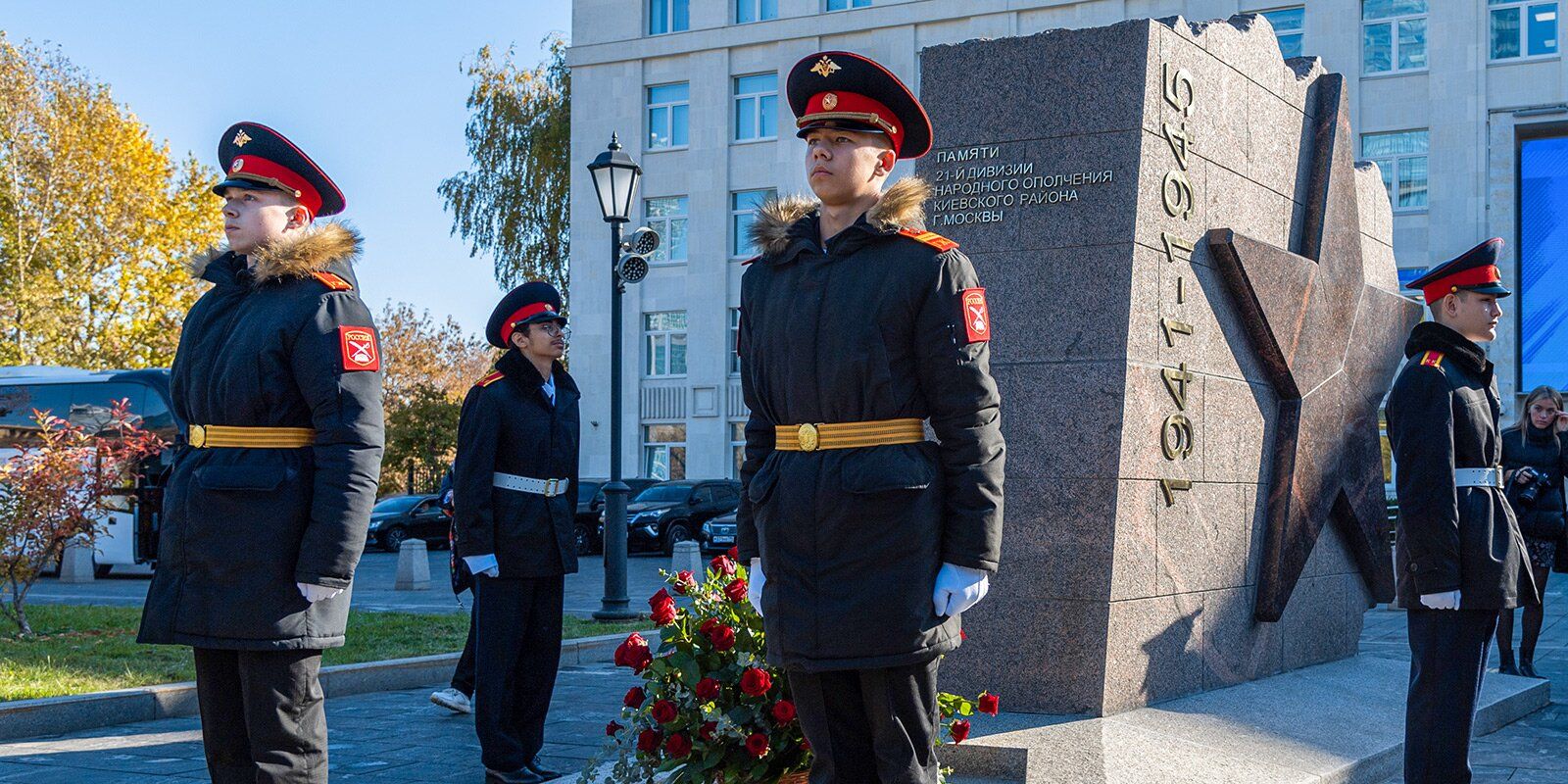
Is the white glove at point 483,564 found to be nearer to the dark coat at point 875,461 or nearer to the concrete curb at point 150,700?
the concrete curb at point 150,700

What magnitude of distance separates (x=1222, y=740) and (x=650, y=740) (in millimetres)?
2443

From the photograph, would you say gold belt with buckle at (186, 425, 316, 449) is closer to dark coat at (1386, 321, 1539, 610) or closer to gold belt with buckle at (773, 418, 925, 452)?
gold belt with buckle at (773, 418, 925, 452)

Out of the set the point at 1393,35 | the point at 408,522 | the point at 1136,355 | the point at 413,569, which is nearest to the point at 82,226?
the point at 408,522

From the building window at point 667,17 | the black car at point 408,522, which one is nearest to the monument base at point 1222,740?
the black car at point 408,522

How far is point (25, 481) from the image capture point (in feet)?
39.5

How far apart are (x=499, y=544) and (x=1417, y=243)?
28.6 metres

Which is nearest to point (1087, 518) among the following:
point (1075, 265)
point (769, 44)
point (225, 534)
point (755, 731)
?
point (1075, 265)

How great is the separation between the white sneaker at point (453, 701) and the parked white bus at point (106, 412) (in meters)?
15.0

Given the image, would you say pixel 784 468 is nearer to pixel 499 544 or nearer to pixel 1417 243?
pixel 499 544

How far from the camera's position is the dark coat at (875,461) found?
359 centimetres

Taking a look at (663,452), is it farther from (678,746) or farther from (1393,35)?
(678,746)

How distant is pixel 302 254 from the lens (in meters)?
4.49

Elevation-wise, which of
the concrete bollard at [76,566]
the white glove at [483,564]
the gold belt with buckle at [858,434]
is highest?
the gold belt with buckle at [858,434]

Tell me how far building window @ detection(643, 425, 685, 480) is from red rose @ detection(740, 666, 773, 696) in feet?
114
